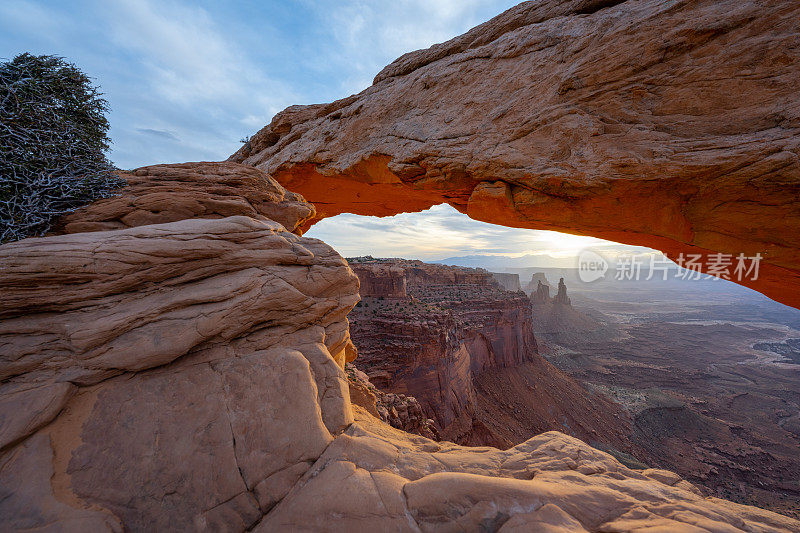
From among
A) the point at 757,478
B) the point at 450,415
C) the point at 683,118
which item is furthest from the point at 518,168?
the point at 757,478

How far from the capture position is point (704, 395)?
34.7 m

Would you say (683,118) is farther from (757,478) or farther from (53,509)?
(757,478)

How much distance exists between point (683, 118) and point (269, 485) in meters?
10.2

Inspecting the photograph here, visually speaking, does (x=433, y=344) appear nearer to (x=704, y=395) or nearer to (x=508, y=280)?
(x=704, y=395)

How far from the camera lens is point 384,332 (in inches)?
830

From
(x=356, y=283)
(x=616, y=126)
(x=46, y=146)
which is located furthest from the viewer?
(x=356, y=283)

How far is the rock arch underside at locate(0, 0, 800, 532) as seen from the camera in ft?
10.8

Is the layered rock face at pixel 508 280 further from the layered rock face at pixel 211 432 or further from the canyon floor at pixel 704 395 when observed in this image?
the layered rock face at pixel 211 432

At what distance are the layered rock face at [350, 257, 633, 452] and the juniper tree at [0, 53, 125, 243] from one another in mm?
15795

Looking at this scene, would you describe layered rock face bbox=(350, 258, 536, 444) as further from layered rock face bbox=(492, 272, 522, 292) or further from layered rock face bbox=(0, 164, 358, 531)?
layered rock face bbox=(492, 272, 522, 292)

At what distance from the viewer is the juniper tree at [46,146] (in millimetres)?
5164

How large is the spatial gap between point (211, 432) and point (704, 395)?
54.0 meters

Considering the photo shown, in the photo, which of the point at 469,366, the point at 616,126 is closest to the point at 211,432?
the point at 616,126

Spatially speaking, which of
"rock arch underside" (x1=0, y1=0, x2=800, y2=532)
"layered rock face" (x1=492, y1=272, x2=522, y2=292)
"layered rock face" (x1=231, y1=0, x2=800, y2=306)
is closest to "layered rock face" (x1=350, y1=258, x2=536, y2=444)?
"rock arch underside" (x1=0, y1=0, x2=800, y2=532)
